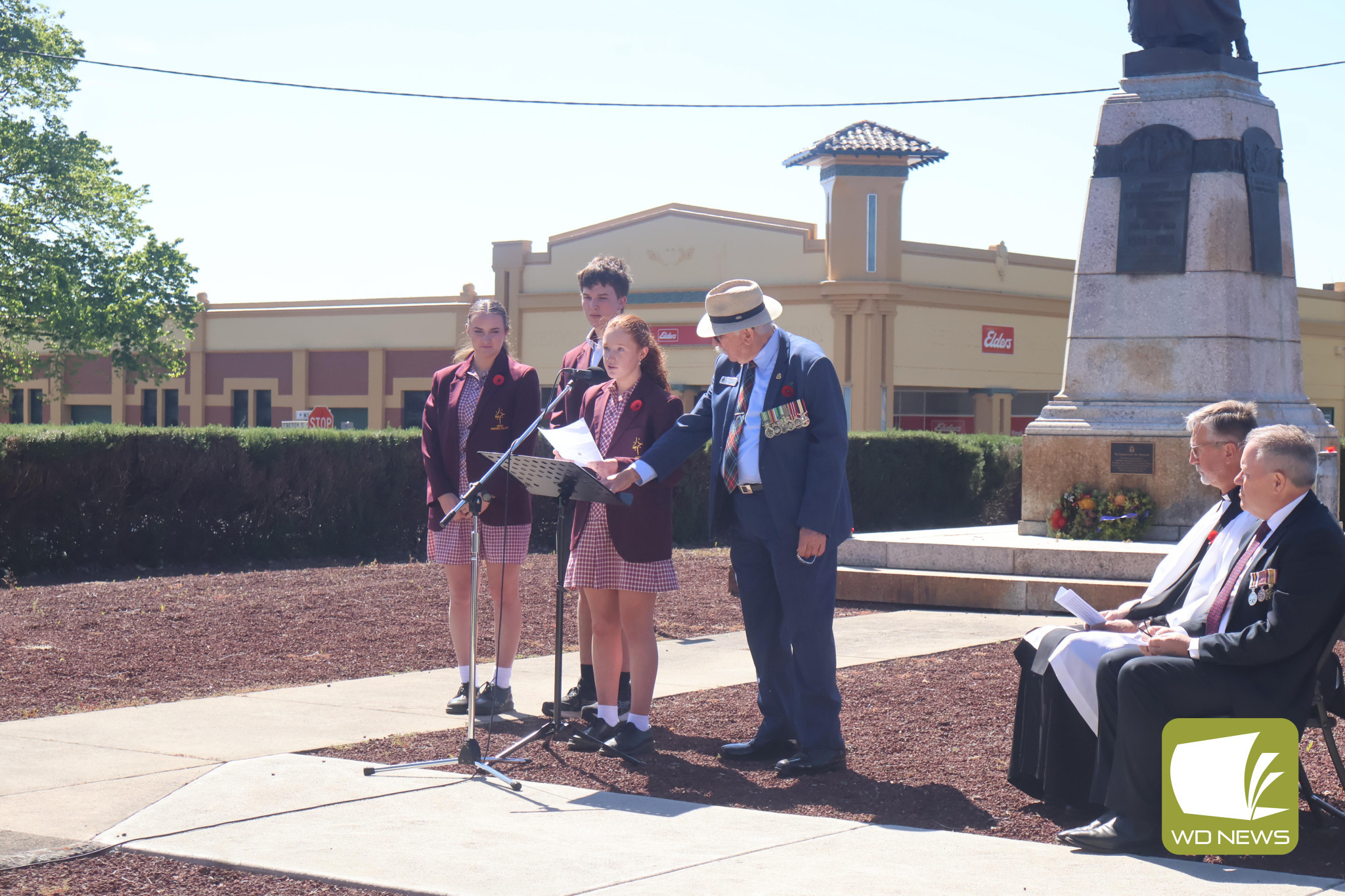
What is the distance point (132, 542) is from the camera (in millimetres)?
14680

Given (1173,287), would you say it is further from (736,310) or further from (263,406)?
(263,406)

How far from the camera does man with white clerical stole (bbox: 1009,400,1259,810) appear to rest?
5281 millimetres

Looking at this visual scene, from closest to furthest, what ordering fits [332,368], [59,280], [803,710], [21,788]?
[21,788] < [803,710] < [59,280] < [332,368]

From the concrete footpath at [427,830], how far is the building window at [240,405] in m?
43.3

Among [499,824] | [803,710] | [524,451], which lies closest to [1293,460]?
[803,710]

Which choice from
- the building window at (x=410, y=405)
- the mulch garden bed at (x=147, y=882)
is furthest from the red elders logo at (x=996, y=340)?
the mulch garden bed at (x=147, y=882)

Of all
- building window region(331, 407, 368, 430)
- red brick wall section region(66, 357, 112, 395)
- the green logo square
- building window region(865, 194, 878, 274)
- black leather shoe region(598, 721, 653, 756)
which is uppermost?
building window region(865, 194, 878, 274)

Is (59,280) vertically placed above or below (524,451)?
above

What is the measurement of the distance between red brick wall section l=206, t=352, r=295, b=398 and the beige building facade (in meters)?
0.05

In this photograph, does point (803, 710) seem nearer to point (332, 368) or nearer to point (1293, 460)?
point (1293, 460)

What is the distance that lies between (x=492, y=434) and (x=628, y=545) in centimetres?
117

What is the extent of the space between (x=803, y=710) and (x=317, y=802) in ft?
6.50

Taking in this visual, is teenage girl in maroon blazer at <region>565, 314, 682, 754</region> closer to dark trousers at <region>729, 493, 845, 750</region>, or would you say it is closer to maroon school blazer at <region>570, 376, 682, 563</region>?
maroon school blazer at <region>570, 376, 682, 563</region>

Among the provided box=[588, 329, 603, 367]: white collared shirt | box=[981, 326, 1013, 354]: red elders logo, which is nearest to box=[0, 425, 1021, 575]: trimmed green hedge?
box=[588, 329, 603, 367]: white collared shirt
